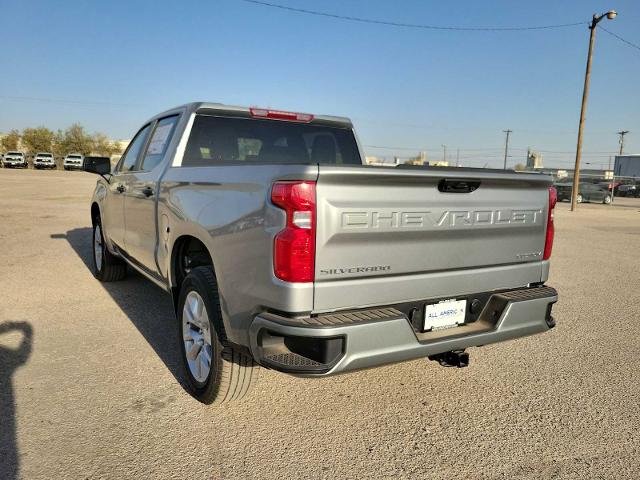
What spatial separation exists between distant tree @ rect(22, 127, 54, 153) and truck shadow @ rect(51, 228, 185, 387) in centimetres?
7748

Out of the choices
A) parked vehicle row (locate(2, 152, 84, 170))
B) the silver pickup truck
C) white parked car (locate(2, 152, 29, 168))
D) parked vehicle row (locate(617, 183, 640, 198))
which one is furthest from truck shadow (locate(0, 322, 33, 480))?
white parked car (locate(2, 152, 29, 168))

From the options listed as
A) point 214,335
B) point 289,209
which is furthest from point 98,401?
point 289,209

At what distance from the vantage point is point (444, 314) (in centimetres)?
286

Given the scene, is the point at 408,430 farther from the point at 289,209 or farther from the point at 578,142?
the point at 578,142

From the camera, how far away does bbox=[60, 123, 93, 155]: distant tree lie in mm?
74750

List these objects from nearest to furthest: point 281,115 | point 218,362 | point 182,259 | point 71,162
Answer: point 218,362, point 182,259, point 281,115, point 71,162

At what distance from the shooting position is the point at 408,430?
9.82ft

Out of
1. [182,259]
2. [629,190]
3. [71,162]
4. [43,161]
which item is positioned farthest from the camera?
[71,162]

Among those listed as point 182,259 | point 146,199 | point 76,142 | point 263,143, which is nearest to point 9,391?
point 182,259

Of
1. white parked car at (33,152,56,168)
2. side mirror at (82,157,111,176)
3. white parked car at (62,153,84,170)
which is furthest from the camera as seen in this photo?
white parked car at (33,152,56,168)

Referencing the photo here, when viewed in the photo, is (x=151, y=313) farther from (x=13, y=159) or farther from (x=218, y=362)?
(x=13, y=159)

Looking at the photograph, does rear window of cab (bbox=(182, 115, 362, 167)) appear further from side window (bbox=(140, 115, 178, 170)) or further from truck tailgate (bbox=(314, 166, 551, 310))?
truck tailgate (bbox=(314, 166, 551, 310))

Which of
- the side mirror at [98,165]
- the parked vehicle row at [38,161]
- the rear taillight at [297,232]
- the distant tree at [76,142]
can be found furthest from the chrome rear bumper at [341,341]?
the distant tree at [76,142]

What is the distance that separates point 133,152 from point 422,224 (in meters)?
3.77
